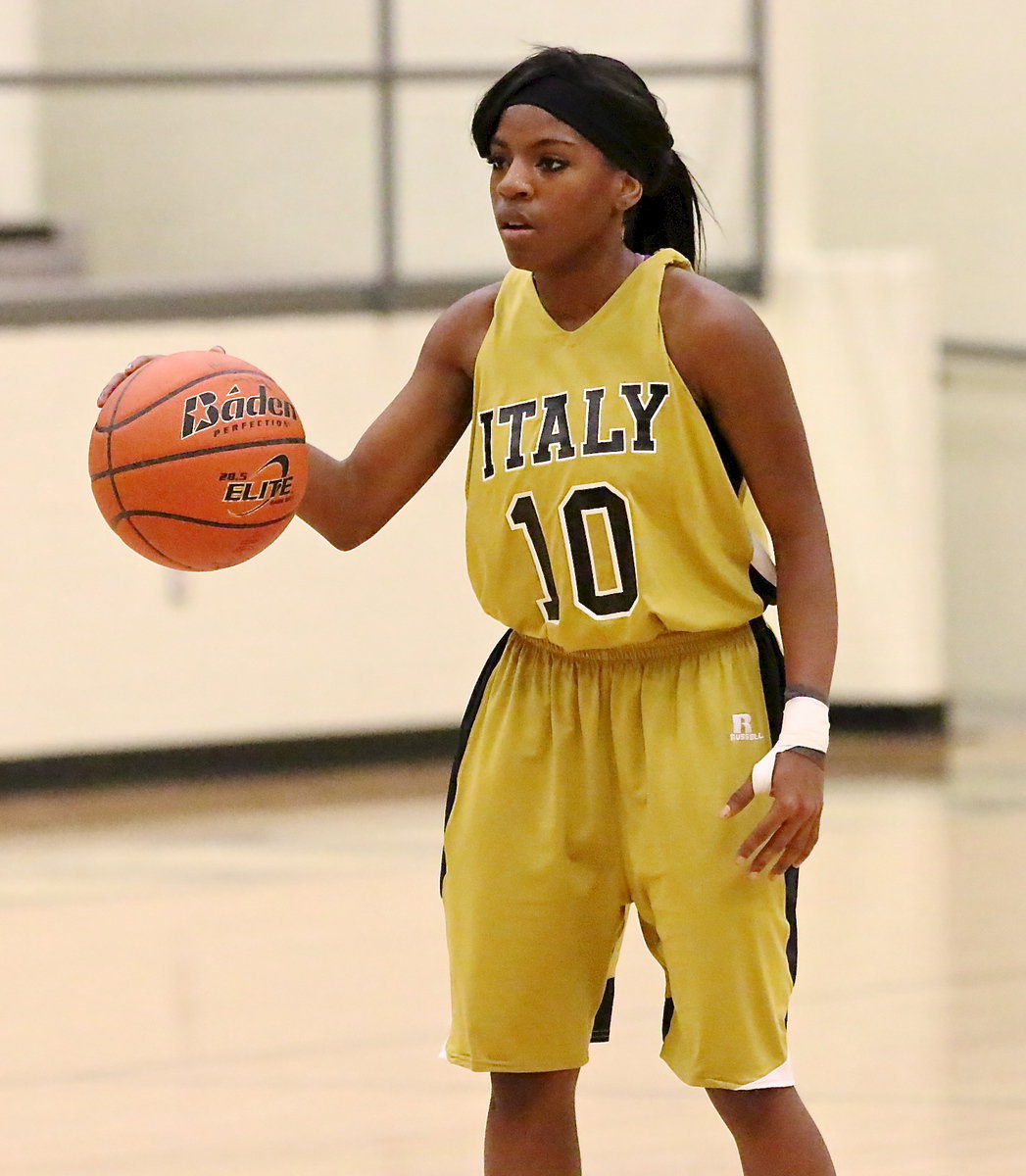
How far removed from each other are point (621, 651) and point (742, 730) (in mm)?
165

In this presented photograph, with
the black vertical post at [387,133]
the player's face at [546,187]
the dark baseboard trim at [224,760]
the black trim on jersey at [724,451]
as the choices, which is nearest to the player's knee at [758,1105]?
the black trim on jersey at [724,451]

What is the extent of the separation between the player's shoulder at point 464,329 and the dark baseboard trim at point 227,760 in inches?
210

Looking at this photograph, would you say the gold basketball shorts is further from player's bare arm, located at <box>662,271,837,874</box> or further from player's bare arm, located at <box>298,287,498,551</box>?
player's bare arm, located at <box>298,287,498,551</box>

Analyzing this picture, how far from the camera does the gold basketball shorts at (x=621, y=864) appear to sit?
2.53m

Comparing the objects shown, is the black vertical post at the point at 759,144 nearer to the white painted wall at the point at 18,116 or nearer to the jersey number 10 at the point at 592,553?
the white painted wall at the point at 18,116

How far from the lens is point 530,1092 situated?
265 cm

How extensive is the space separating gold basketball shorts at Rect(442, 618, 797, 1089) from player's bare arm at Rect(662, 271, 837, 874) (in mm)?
61

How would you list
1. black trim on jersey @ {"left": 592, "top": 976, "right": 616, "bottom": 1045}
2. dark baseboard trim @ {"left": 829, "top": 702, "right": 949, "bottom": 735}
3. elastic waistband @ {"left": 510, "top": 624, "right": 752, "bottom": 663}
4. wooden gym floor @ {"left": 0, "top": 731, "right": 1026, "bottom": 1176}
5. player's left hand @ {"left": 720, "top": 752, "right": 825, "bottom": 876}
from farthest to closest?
1. dark baseboard trim @ {"left": 829, "top": 702, "right": 949, "bottom": 735}
2. wooden gym floor @ {"left": 0, "top": 731, "right": 1026, "bottom": 1176}
3. black trim on jersey @ {"left": 592, "top": 976, "right": 616, "bottom": 1045}
4. elastic waistband @ {"left": 510, "top": 624, "right": 752, "bottom": 663}
5. player's left hand @ {"left": 720, "top": 752, "right": 825, "bottom": 876}

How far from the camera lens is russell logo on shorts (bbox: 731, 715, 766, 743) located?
2574mm

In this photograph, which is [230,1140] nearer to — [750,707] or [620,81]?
[750,707]

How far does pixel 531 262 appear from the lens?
8.41 ft

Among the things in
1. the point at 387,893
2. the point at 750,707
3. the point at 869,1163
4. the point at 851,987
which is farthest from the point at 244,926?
the point at 750,707

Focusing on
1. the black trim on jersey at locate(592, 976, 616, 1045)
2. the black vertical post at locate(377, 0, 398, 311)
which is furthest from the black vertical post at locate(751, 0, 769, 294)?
the black trim on jersey at locate(592, 976, 616, 1045)

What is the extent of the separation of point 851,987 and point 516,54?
499 cm
